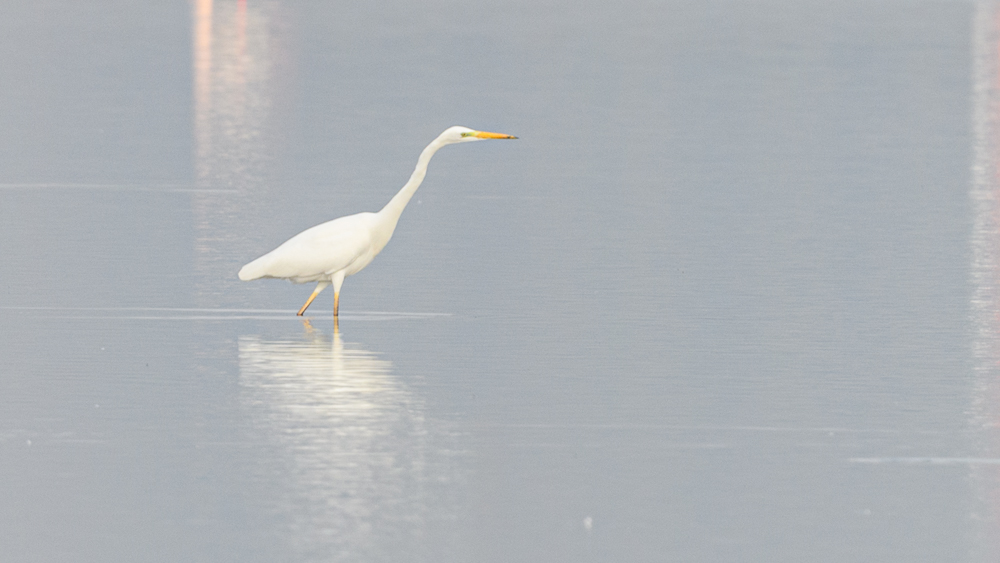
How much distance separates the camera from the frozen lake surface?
8703mm

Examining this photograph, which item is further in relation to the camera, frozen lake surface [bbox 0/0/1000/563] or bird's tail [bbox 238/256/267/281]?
bird's tail [bbox 238/256/267/281]

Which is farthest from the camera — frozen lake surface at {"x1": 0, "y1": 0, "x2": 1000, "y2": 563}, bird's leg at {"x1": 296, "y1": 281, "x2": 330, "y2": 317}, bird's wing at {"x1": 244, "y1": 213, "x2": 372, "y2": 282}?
bird's leg at {"x1": 296, "y1": 281, "x2": 330, "y2": 317}

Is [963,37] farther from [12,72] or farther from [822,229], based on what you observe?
[822,229]

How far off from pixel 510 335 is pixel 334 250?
132cm

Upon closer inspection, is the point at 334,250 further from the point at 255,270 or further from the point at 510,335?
the point at 510,335

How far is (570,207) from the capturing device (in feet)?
64.2

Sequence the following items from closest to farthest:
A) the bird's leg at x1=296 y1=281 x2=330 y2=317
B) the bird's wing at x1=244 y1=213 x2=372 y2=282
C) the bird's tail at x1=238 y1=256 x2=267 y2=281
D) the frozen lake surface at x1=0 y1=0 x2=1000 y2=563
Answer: the frozen lake surface at x1=0 y1=0 x2=1000 y2=563 < the bird's wing at x1=244 y1=213 x2=372 y2=282 < the bird's tail at x1=238 y1=256 x2=267 y2=281 < the bird's leg at x1=296 y1=281 x2=330 y2=317

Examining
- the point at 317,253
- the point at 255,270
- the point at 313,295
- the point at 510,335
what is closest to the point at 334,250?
the point at 317,253

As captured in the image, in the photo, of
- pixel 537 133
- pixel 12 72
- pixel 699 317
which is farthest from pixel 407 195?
pixel 12 72

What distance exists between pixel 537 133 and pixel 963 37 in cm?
2584

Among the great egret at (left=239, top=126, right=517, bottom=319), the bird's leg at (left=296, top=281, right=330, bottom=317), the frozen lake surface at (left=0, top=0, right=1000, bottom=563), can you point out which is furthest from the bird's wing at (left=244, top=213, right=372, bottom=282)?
the frozen lake surface at (left=0, top=0, right=1000, bottom=563)

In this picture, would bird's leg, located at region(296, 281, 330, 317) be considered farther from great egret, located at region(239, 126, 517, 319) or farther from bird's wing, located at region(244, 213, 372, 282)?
bird's wing, located at region(244, 213, 372, 282)

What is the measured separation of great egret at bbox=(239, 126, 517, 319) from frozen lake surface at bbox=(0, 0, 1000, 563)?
1.00ft

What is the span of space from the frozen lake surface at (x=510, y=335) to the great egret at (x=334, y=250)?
30 cm
